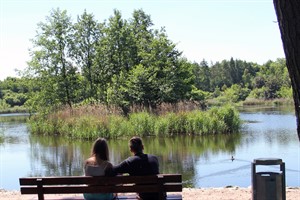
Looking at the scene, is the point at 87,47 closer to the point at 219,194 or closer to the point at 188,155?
the point at 188,155

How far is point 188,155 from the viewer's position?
13867 mm

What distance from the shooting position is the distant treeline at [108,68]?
84.0 ft

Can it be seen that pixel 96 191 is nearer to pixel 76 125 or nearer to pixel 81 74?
pixel 76 125

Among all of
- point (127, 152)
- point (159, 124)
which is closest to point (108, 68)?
point (159, 124)

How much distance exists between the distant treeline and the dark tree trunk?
71.4 ft

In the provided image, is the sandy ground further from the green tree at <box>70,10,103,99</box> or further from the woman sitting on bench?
the green tree at <box>70,10,103,99</box>

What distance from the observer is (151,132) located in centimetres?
1994

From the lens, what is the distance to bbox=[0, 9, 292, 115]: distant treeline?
84.0ft

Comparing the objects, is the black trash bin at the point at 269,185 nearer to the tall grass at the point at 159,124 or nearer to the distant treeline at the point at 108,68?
the tall grass at the point at 159,124

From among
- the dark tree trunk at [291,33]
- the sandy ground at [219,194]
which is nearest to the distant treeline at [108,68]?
the sandy ground at [219,194]

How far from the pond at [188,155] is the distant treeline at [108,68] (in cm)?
593

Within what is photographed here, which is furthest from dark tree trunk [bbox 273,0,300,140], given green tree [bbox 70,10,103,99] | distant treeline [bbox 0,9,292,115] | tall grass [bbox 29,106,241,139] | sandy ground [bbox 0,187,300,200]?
green tree [bbox 70,10,103,99]

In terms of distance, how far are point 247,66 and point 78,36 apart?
217ft

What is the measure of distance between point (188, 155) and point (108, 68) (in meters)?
17.9
